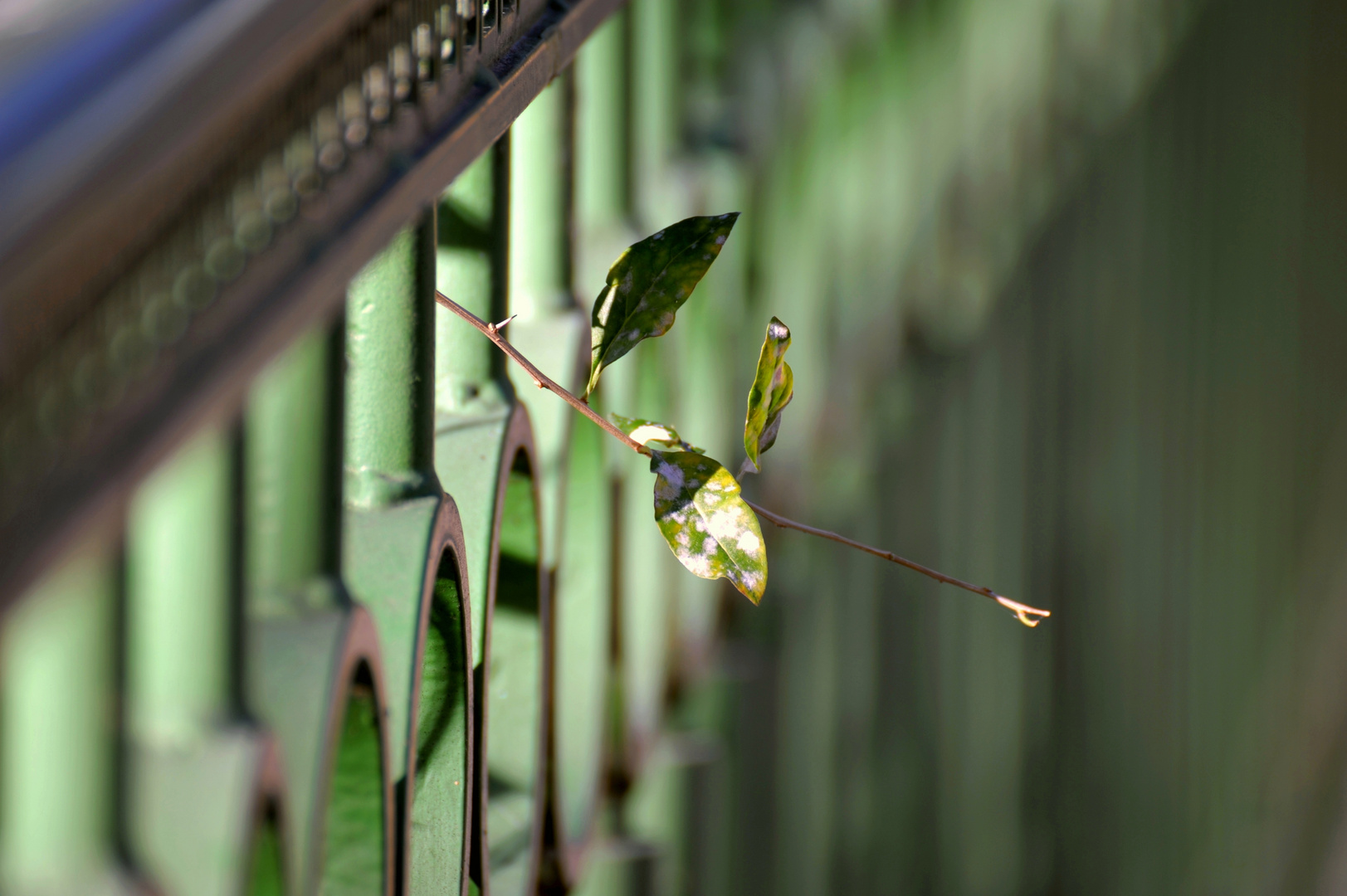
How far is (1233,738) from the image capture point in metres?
1.22

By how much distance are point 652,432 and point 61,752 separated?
0.40 feet

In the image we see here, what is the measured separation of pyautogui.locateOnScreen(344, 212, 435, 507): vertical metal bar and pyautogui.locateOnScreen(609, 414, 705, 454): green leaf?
4 cm

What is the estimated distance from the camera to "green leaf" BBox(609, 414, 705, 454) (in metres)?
0.24

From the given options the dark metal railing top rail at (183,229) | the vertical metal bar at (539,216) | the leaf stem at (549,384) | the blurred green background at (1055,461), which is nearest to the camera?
the dark metal railing top rail at (183,229)

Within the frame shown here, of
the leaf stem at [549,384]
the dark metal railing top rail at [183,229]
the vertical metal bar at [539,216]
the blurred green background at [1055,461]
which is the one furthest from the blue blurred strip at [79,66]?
the blurred green background at [1055,461]

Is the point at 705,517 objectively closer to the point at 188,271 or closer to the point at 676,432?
the point at 676,432

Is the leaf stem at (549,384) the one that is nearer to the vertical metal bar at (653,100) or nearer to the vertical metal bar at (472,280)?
the vertical metal bar at (472,280)

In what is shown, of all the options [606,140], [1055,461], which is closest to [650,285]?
[606,140]

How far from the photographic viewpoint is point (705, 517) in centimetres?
23

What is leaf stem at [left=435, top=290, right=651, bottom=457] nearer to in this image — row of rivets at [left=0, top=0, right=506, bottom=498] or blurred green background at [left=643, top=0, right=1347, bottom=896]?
row of rivets at [left=0, top=0, right=506, bottom=498]

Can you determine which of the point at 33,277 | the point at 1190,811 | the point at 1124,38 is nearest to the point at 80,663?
the point at 33,277

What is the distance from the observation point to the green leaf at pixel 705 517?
223 millimetres

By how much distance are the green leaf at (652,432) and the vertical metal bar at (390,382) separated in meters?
0.04

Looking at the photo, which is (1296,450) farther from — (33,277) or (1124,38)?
(33,277)
